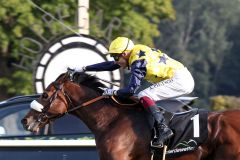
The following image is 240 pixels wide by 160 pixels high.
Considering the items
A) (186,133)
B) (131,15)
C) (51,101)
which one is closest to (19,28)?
(131,15)

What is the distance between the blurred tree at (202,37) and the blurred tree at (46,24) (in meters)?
52.6

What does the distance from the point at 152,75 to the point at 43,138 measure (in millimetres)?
2311

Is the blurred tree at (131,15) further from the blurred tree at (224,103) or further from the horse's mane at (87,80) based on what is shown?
the horse's mane at (87,80)

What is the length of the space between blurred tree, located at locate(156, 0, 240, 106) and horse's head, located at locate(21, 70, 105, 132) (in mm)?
66857

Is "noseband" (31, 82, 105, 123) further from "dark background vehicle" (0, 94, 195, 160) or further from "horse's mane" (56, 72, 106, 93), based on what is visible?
"dark background vehicle" (0, 94, 195, 160)

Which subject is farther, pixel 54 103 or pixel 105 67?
pixel 105 67

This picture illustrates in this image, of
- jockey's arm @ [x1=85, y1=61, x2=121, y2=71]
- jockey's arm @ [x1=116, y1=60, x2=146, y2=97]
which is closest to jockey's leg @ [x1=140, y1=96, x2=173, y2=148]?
jockey's arm @ [x1=116, y1=60, x2=146, y2=97]

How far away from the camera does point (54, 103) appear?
9.41 m

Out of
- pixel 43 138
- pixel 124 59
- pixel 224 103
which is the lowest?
pixel 224 103

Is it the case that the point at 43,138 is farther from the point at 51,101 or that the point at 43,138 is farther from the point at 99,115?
the point at 99,115

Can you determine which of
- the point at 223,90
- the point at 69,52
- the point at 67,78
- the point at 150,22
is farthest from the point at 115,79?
the point at 223,90

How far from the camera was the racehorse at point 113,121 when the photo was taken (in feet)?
30.1

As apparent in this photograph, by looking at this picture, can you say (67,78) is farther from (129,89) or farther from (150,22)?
(150,22)

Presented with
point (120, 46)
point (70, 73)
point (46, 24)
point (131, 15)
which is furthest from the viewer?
point (131, 15)
